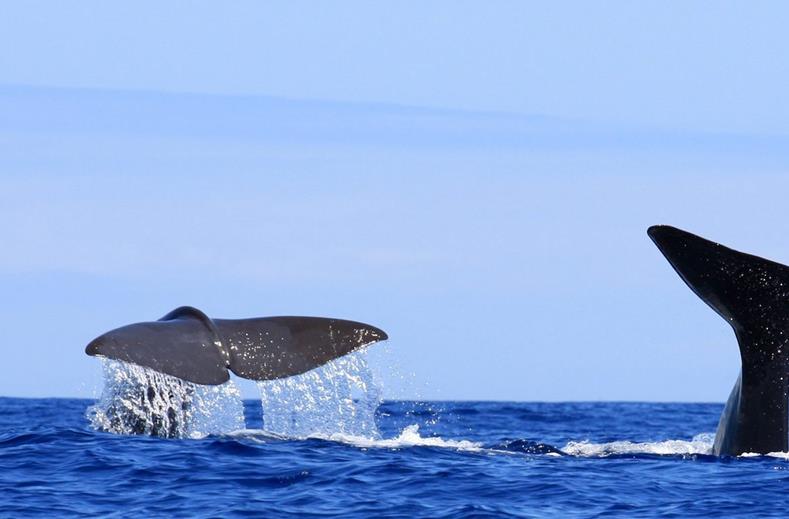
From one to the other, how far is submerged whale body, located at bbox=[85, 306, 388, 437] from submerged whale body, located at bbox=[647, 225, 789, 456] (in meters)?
2.75

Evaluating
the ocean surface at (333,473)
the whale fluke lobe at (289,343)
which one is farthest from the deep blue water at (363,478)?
the whale fluke lobe at (289,343)

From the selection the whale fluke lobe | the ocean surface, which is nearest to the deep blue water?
the ocean surface

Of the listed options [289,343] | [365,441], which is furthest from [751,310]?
[365,441]

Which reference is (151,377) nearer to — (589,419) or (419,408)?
(589,419)

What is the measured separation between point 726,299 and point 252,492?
4.10 meters

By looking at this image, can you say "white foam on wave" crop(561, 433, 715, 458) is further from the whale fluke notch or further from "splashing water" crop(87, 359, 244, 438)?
"splashing water" crop(87, 359, 244, 438)

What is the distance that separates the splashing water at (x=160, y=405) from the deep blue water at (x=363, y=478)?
0.18 m

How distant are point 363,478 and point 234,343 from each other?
5.43 ft

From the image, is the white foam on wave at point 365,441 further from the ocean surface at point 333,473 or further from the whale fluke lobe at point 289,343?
the whale fluke lobe at point 289,343

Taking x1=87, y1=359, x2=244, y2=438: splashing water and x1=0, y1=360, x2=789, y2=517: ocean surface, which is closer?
x1=0, y1=360, x2=789, y2=517: ocean surface

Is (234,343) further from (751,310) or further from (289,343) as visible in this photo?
(751,310)

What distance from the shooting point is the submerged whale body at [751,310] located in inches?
465

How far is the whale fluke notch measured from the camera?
1220 cm

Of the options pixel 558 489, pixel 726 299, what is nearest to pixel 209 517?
pixel 558 489
